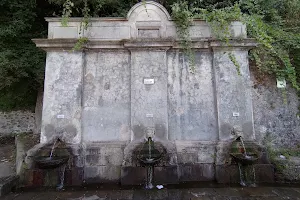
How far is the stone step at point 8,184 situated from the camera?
4.27 m

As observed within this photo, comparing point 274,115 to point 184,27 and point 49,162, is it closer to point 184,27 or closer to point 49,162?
point 184,27

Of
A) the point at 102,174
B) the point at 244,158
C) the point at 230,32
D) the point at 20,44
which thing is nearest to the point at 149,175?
the point at 102,174

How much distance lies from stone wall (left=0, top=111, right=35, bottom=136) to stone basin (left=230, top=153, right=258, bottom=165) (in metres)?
9.21

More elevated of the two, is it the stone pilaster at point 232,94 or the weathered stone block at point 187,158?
the stone pilaster at point 232,94

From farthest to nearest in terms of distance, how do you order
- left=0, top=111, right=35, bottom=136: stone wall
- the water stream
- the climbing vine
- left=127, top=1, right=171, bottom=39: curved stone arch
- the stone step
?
left=0, top=111, right=35, bottom=136: stone wall → left=127, top=1, right=171, bottom=39: curved stone arch → the climbing vine → the water stream → the stone step

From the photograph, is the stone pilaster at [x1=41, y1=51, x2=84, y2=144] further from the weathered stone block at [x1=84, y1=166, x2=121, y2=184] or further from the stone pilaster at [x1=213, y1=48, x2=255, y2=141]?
the stone pilaster at [x1=213, y1=48, x2=255, y2=141]

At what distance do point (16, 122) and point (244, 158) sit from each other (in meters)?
10.1

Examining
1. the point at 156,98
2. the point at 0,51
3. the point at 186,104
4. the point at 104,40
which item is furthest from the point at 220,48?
the point at 0,51

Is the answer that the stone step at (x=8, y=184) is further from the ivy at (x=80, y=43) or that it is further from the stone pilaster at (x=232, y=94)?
the stone pilaster at (x=232, y=94)

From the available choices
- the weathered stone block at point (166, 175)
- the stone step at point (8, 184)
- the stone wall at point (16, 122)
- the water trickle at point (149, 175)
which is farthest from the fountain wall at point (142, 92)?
the stone wall at point (16, 122)

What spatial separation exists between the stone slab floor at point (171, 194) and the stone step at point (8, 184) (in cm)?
16

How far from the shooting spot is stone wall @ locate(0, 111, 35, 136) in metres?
9.58

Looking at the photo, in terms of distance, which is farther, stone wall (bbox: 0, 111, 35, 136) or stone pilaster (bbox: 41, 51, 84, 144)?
stone wall (bbox: 0, 111, 35, 136)

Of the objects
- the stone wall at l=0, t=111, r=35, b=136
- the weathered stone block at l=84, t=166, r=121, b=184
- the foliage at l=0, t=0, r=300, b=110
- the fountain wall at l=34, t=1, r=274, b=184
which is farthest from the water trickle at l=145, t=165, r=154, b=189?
the stone wall at l=0, t=111, r=35, b=136
